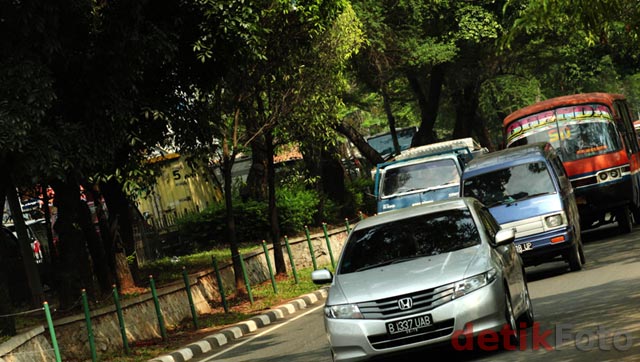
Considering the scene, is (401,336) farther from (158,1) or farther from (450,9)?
(450,9)

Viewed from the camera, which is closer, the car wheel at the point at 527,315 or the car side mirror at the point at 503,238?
the car side mirror at the point at 503,238

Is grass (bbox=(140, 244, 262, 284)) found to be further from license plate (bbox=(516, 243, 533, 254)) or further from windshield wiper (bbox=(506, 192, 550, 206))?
license plate (bbox=(516, 243, 533, 254))

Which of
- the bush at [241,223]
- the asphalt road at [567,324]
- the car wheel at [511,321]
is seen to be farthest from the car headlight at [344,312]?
the bush at [241,223]

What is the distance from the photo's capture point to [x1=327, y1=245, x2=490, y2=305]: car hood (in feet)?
33.1

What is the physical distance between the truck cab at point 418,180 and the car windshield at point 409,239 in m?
11.8

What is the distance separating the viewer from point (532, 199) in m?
17.8

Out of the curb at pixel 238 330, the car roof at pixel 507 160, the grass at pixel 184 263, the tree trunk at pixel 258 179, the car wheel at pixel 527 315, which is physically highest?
the tree trunk at pixel 258 179

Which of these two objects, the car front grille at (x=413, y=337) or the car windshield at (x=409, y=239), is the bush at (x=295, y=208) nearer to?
the car windshield at (x=409, y=239)

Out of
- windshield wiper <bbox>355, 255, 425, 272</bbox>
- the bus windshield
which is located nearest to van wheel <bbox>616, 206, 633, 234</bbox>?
the bus windshield

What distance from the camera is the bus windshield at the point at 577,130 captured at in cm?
2400

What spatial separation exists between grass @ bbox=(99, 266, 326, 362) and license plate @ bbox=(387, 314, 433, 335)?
7.51m

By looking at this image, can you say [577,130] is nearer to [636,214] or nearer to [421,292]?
[636,214]

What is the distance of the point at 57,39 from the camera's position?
17000mm

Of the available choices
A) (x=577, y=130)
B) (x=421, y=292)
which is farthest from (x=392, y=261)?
(x=577, y=130)
